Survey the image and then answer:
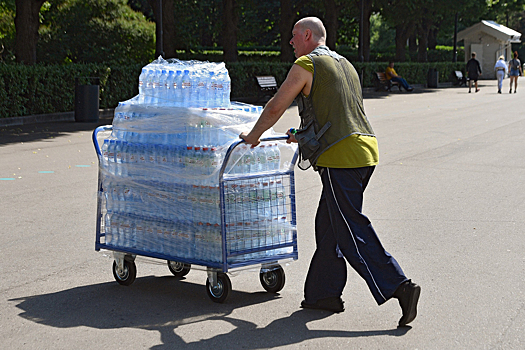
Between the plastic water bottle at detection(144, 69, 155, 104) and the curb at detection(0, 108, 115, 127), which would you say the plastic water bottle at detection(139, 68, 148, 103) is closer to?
the plastic water bottle at detection(144, 69, 155, 104)

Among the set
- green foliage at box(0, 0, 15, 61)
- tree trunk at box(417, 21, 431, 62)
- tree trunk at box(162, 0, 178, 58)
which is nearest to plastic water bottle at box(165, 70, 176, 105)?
tree trunk at box(162, 0, 178, 58)

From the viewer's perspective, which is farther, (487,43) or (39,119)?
(487,43)

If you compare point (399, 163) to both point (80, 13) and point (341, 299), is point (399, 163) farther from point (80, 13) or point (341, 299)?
point (80, 13)

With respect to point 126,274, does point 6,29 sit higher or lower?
higher

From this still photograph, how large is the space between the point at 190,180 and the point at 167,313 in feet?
3.05

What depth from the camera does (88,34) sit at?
3281cm

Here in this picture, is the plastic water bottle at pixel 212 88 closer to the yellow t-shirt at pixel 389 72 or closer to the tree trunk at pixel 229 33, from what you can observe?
the tree trunk at pixel 229 33

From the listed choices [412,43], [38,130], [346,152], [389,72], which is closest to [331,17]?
[389,72]

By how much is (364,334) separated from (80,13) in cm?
3074

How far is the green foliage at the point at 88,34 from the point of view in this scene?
3259 centimetres

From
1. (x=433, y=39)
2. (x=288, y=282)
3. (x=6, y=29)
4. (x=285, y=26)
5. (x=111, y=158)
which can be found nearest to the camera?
(x=111, y=158)

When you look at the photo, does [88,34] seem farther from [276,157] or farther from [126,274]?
[276,157]

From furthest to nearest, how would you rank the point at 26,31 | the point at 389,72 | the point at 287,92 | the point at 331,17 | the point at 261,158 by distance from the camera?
1. the point at 331,17
2. the point at 389,72
3. the point at 26,31
4. the point at 261,158
5. the point at 287,92

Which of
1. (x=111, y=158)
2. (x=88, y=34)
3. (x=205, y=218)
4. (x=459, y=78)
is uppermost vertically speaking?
(x=88, y=34)
